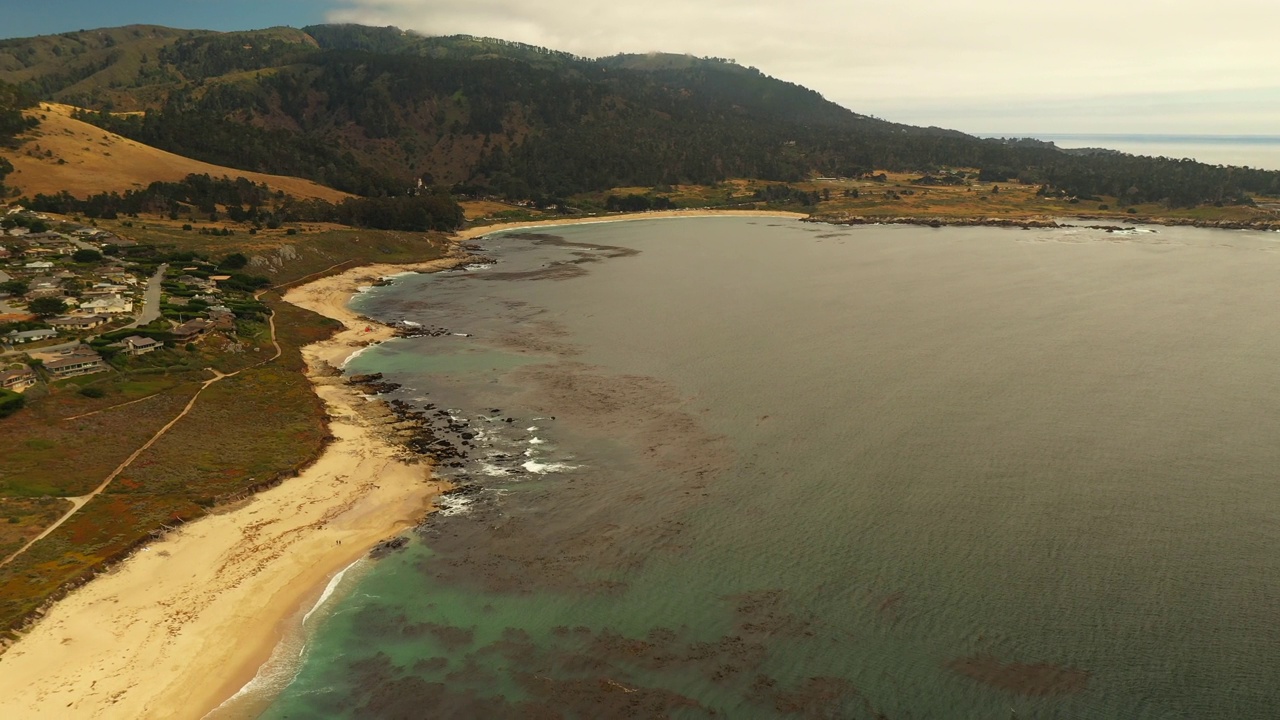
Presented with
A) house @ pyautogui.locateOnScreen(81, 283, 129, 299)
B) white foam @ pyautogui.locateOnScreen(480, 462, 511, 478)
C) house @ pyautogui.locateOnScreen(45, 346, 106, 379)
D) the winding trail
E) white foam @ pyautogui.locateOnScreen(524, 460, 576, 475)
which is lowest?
white foam @ pyautogui.locateOnScreen(480, 462, 511, 478)

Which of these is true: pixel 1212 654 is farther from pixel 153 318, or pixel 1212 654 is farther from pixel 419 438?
pixel 153 318

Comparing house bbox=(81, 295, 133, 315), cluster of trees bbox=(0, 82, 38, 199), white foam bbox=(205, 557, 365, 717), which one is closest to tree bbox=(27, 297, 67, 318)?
house bbox=(81, 295, 133, 315)

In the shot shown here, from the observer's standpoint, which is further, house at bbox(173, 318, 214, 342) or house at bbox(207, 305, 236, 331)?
house at bbox(207, 305, 236, 331)

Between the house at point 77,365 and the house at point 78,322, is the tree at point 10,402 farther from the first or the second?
the house at point 78,322

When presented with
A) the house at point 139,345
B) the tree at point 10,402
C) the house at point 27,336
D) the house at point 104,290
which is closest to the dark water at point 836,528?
the house at point 139,345

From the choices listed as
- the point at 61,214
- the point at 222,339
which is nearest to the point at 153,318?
the point at 222,339

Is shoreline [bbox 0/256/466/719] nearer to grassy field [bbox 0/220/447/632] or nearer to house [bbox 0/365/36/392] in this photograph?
grassy field [bbox 0/220/447/632]

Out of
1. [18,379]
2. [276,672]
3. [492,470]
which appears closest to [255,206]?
[18,379]
